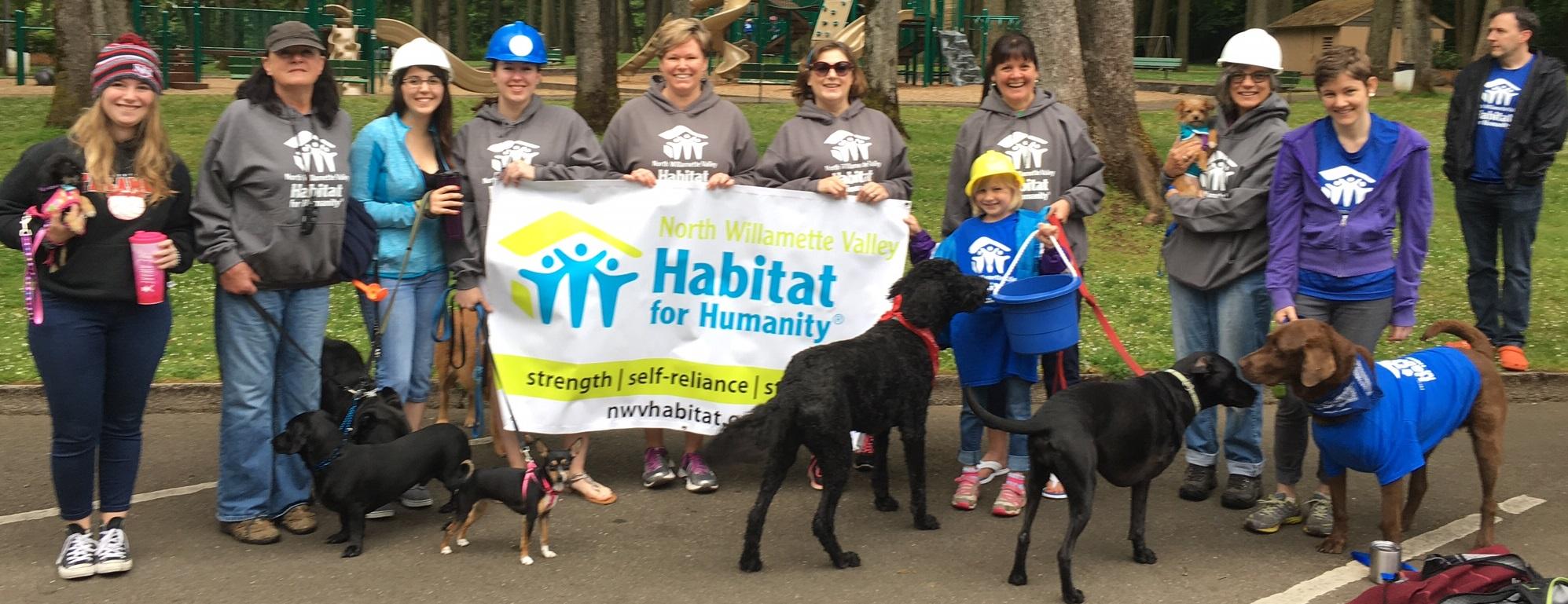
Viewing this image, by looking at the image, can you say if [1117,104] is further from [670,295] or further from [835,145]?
[670,295]

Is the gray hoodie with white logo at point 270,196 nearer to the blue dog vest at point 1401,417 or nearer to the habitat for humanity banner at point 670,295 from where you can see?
the habitat for humanity banner at point 670,295

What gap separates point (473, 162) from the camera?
6.21 m

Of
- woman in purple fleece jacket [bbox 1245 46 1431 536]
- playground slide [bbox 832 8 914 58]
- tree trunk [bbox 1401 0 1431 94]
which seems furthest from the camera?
playground slide [bbox 832 8 914 58]

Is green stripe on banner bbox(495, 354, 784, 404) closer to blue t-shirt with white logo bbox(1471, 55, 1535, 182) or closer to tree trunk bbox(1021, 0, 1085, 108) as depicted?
blue t-shirt with white logo bbox(1471, 55, 1535, 182)

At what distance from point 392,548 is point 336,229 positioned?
4.40 ft

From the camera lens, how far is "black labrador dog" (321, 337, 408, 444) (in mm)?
5906

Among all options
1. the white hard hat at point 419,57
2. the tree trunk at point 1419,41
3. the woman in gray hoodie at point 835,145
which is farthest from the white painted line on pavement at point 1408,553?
the tree trunk at point 1419,41

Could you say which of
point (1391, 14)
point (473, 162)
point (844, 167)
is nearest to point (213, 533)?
point (473, 162)

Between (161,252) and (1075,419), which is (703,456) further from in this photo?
(161,252)

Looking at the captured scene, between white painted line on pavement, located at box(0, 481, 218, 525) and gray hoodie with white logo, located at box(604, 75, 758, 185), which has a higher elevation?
gray hoodie with white logo, located at box(604, 75, 758, 185)

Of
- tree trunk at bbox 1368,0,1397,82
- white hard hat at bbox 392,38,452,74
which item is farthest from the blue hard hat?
tree trunk at bbox 1368,0,1397,82

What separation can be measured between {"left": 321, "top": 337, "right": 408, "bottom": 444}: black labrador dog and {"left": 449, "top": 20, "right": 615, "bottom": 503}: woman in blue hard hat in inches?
23.1

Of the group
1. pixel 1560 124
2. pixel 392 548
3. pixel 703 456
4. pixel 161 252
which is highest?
pixel 1560 124

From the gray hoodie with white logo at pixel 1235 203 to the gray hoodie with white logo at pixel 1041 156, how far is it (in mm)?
418
